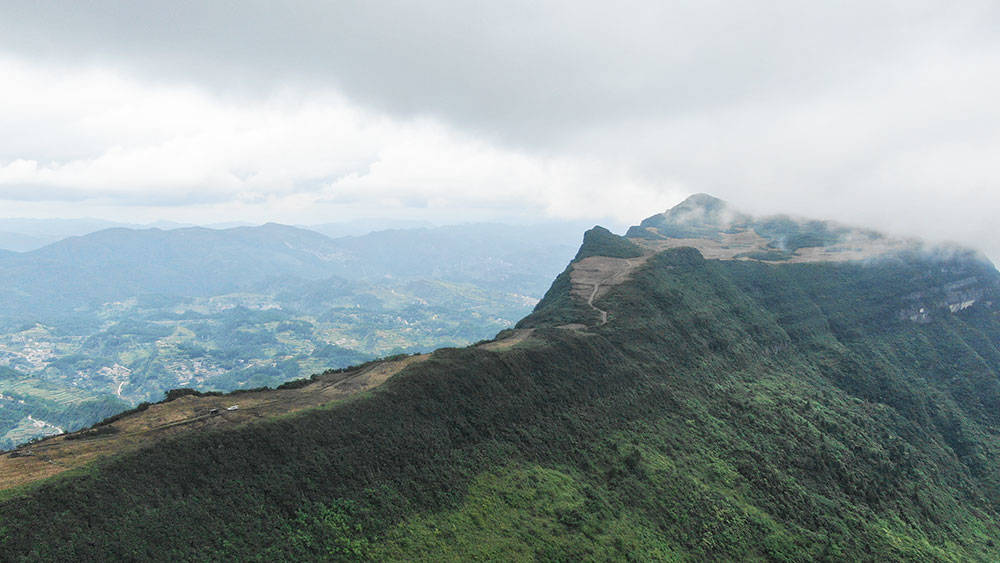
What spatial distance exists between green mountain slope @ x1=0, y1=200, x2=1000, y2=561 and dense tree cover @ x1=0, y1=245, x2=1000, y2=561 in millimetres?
224

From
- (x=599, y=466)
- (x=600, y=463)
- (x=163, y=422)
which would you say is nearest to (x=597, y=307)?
(x=600, y=463)

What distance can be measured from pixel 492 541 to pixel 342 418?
711 inches

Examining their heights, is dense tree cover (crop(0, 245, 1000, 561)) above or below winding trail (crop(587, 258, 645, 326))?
below

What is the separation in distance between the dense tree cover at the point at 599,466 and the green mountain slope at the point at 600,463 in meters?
A: 0.22

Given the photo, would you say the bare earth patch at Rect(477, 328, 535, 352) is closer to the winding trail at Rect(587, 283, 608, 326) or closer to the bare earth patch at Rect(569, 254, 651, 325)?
the winding trail at Rect(587, 283, 608, 326)

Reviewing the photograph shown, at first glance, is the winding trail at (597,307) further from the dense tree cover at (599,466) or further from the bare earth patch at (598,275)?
the dense tree cover at (599,466)

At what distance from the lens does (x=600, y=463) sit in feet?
188

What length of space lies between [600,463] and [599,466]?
573 mm

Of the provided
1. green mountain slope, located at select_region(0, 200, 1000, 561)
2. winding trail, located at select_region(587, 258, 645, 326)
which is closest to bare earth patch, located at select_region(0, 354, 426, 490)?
green mountain slope, located at select_region(0, 200, 1000, 561)

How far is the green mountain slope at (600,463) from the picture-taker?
112 ft

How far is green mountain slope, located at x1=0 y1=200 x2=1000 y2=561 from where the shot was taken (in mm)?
34250

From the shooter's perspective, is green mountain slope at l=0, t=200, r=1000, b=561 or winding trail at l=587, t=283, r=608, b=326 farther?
winding trail at l=587, t=283, r=608, b=326

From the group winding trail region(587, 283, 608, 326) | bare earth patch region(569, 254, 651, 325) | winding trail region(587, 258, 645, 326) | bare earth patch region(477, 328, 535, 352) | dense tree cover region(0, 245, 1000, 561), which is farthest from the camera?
bare earth patch region(569, 254, 651, 325)

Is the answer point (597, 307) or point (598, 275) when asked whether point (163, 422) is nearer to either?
point (597, 307)
